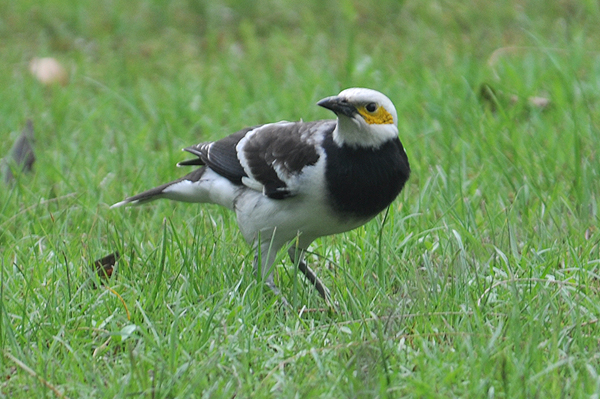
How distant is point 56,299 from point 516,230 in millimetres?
2404

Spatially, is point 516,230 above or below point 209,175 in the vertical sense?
below

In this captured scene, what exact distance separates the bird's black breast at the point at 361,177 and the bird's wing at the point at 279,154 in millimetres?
137

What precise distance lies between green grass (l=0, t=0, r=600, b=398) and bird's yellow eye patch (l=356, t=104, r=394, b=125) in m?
0.51

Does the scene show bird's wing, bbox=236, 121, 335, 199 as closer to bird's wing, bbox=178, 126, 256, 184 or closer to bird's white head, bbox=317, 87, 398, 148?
bird's wing, bbox=178, 126, 256, 184

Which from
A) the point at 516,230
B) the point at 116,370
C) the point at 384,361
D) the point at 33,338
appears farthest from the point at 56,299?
the point at 516,230

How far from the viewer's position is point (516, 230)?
15.1 feet

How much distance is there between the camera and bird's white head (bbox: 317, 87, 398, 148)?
379 cm

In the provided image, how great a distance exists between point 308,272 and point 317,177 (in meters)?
0.62

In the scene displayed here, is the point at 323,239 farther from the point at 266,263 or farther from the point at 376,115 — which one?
the point at 376,115

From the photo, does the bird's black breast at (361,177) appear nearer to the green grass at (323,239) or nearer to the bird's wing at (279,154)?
the bird's wing at (279,154)

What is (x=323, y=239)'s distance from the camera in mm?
4855

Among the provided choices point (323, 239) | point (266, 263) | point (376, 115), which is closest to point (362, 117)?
point (376, 115)

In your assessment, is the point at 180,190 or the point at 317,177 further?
the point at 180,190

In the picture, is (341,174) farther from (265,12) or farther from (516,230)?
(265,12)
